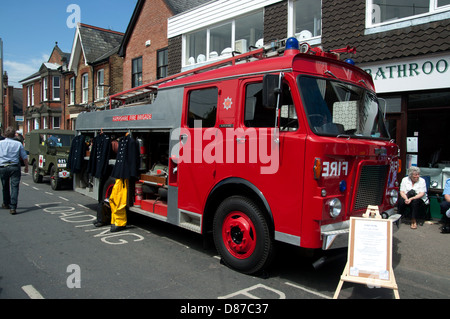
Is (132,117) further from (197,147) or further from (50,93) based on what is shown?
(50,93)

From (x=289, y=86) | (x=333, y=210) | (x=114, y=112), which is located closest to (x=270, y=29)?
(x=114, y=112)

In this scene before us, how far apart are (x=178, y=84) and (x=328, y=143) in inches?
111

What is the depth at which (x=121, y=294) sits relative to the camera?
12.5ft

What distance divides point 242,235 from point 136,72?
52.4 feet

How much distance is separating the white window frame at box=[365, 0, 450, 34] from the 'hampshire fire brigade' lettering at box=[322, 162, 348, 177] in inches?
218

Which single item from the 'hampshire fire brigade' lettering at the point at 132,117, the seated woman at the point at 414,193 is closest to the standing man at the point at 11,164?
the 'hampshire fire brigade' lettering at the point at 132,117

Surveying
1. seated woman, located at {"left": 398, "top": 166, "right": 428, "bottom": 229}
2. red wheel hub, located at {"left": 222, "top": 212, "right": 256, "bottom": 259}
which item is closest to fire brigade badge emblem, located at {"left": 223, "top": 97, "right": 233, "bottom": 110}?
red wheel hub, located at {"left": 222, "top": 212, "right": 256, "bottom": 259}

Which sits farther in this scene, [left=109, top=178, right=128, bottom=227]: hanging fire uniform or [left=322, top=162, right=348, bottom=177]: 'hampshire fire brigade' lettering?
[left=109, top=178, right=128, bottom=227]: hanging fire uniform

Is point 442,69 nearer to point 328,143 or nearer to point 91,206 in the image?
point 328,143

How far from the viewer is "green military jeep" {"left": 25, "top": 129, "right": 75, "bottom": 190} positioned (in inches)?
457

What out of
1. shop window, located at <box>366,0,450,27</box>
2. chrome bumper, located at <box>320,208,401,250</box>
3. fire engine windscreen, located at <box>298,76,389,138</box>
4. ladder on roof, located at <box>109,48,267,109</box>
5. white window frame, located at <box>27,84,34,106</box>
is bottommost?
chrome bumper, located at <box>320,208,401,250</box>

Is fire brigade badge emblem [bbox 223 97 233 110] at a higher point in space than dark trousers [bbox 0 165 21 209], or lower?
higher

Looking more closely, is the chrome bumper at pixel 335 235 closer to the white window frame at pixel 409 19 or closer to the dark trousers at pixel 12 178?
the white window frame at pixel 409 19

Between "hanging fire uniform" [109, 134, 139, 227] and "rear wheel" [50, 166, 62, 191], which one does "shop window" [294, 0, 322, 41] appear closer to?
"hanging fire uniform" [109, 134, 139, 227]
